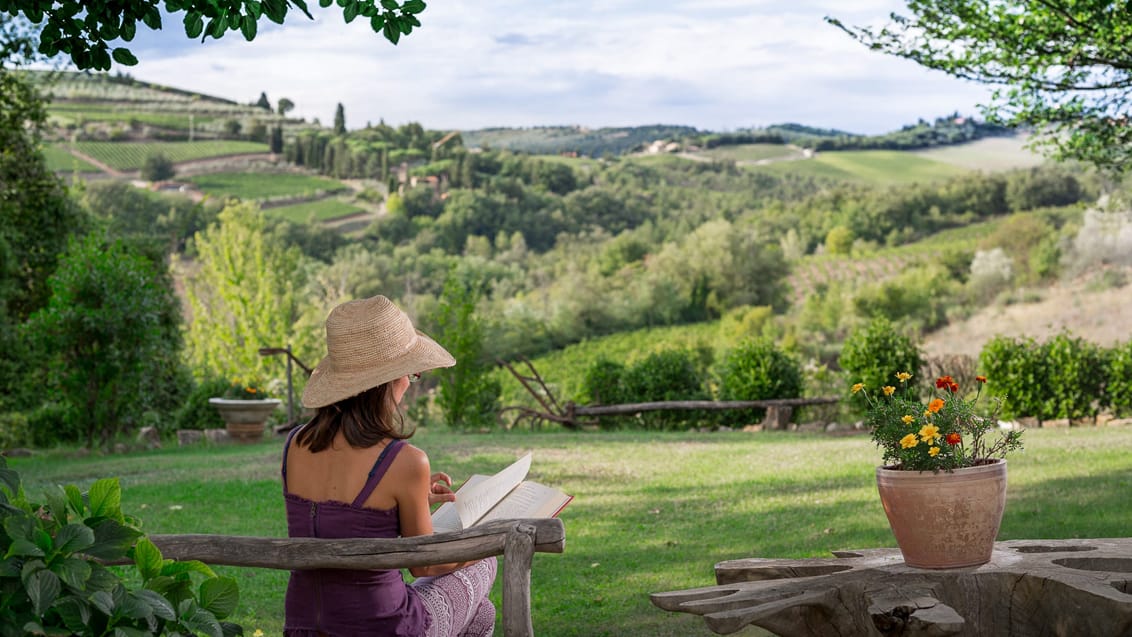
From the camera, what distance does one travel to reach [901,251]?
4691cm

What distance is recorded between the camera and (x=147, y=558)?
2.03 meters

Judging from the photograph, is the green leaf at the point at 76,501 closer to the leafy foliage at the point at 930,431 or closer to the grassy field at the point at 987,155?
the leafy foliage at the point at 930,431

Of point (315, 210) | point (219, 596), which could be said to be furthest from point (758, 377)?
point (315, 210)

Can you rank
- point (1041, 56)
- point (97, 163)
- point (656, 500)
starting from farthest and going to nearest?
1. point (97, 163)
2. point (1041, 56)
3. point (656, 500)

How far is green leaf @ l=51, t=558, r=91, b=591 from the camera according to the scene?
1.84 m

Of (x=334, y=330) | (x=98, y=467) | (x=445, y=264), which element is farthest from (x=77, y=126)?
(x=334, y=330)

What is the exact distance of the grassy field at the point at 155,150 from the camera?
55.1 m

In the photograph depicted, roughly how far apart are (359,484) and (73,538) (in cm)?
104

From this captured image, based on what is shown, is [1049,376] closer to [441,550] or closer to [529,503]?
[529,503]

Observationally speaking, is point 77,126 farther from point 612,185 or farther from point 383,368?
Result: point 383,368

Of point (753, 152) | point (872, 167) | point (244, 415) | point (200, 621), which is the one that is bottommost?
point (244, 415)

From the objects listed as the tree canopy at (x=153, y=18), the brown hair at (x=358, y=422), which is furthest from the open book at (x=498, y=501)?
the tree canopy at (x=153, y=18)

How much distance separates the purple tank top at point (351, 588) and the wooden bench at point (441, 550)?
0.11 m

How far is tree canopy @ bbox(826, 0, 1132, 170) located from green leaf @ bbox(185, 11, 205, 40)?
7288 millimetres
